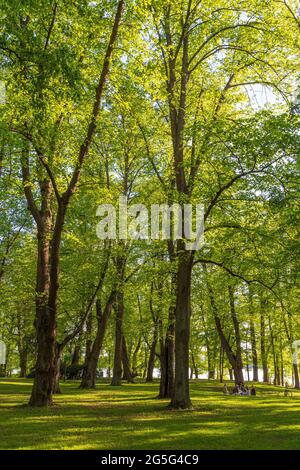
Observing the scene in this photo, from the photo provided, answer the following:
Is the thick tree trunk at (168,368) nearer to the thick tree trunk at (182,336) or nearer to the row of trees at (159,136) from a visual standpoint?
the row of trees at (159,136)

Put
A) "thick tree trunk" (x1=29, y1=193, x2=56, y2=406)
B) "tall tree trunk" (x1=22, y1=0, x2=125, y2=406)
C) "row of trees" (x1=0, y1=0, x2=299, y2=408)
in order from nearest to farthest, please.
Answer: "row of trees" (x1=0, y1=0, x2=299, y2=408), "tall tree trunk" (x1=22, y1=0, x2=125, y2=406), "thick tree trunk" (x1=29, y1=193, x2=56, y2=406)

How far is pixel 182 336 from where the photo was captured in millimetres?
20297

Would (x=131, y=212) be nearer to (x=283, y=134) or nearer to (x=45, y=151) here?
(x=45, y=151)

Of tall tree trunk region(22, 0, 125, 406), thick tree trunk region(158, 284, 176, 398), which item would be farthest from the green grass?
thick tree trunk region(158, 284, 176, 398)

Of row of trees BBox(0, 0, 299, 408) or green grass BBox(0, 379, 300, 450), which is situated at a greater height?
row of trees BBox(0, 0, 299, 408)

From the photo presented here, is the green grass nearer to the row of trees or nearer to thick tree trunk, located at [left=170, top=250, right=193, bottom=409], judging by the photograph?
thick tree trunk, located at [left=170, top=250, right=193, bottom=409]

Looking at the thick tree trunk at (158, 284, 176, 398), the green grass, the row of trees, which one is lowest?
the green grass

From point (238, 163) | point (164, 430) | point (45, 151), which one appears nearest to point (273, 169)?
point (238, 163)

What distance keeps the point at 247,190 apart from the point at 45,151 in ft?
25.2

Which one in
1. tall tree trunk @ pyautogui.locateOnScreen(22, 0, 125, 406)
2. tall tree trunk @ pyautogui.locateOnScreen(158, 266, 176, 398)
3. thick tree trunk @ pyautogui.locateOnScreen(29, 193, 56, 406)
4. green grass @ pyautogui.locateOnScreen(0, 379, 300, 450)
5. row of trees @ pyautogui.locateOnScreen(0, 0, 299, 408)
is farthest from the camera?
tall tree trunk @ pyautogui.locateOnScreen(158, 266, 176, 398)

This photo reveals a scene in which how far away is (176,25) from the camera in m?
22.8

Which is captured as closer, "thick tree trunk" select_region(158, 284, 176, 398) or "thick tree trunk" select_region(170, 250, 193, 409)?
"thick tree trunk" select_region(170, 250, 193, 409)

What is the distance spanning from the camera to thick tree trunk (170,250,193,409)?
1981 cm

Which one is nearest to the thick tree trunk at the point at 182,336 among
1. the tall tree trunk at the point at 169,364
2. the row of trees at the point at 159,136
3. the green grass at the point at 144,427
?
the row of trees at the point at 159,136
